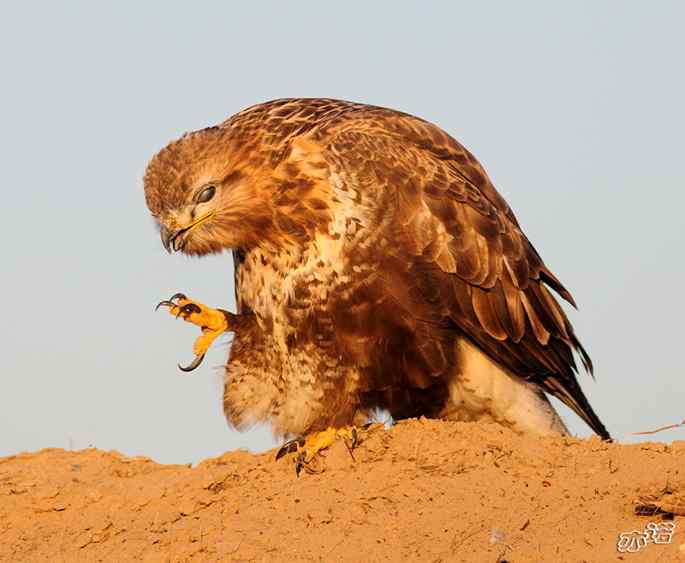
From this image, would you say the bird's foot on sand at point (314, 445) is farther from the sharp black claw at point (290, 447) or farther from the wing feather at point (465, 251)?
the wing feather at point (465, 251)

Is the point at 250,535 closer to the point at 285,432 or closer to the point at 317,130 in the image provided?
the point at 285,432

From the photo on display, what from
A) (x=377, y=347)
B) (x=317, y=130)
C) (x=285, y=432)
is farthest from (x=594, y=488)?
(x=317, y=130)

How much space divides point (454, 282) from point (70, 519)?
9.42 ft

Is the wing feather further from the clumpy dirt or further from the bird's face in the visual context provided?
the clumpy dirt

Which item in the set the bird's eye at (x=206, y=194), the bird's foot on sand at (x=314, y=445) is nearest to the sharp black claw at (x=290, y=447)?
the bird's foot on sand at (x=314, y=445)

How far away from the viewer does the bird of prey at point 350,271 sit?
805cm

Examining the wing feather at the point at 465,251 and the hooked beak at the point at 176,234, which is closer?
the wing feather at the point at 465,251

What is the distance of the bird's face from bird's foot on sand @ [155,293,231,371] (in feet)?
1.63

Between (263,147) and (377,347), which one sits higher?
(263,147)

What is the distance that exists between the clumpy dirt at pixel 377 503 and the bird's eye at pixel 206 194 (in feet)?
5.58

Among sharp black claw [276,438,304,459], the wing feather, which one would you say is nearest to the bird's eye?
the wing feather

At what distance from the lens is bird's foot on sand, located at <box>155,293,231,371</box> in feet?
28.8

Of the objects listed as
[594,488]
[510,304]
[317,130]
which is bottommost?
[594,488]

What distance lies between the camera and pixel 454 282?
8.52 meters
